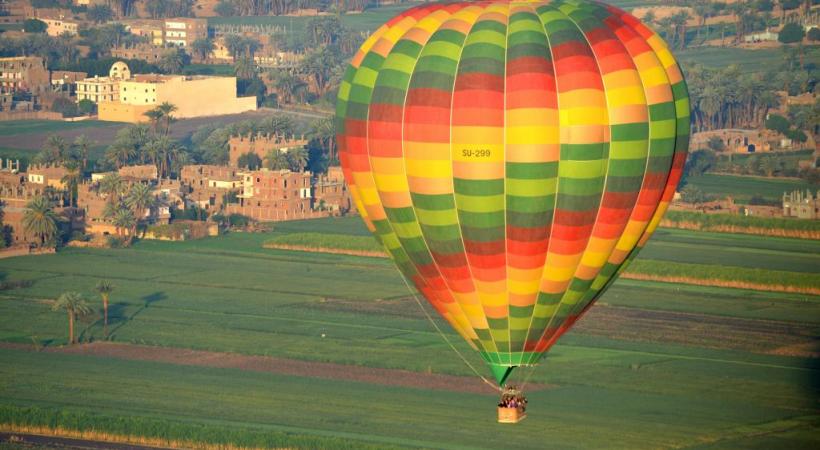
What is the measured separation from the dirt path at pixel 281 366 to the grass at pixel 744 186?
185ft

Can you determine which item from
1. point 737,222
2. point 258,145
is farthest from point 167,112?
point 737,222

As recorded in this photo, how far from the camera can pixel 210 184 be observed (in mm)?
154625

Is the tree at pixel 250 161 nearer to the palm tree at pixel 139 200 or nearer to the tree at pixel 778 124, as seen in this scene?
the palm tree at pixel 139 200

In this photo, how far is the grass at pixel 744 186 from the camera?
157m

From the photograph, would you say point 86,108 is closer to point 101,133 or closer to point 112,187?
point 101,133

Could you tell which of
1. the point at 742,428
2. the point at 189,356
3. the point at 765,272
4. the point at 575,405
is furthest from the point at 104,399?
the point at 765,272

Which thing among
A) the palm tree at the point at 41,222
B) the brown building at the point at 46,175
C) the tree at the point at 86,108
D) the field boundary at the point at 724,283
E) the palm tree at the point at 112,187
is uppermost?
the tree at the point at 86,108

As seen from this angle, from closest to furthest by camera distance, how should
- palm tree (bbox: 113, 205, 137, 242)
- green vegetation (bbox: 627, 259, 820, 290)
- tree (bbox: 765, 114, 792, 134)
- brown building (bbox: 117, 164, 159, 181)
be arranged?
green vegetation (bbox: 627, 259, 820, 290) < palm tree (bbox: 113, 205, 137, 242) < brown building (bbox: 117, 164, 159, 181) < tree (bbox: 765, 114, 792, 134)

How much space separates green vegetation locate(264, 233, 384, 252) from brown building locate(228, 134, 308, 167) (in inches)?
1053

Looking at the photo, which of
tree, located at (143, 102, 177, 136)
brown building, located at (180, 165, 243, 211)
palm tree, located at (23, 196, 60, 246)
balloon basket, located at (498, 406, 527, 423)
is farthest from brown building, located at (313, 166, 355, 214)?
balloon basket, located at (498, 406, 527, 423)

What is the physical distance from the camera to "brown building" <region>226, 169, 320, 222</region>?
149000 mm

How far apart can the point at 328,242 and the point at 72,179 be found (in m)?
20.0

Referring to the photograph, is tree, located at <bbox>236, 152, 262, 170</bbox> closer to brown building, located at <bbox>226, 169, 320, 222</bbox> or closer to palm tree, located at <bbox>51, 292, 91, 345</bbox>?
brown building, located at <bbox>226, 169, 320, 222</bbox>

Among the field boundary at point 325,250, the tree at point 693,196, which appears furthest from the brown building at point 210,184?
the tree at point 693,196
